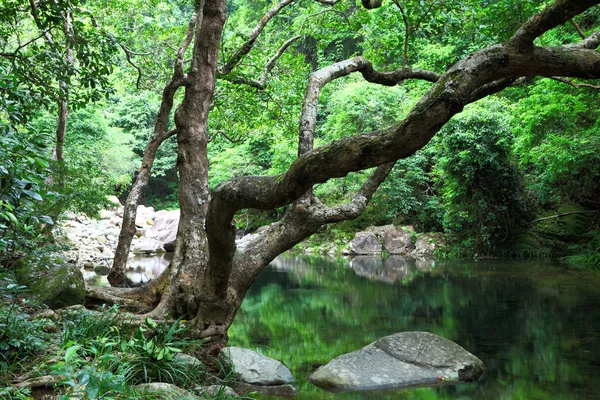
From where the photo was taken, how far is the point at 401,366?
6184mm

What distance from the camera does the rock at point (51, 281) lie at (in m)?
5.85

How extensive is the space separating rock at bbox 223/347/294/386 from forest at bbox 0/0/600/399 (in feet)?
0.66

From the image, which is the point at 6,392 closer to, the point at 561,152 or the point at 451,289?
the point at 451,289

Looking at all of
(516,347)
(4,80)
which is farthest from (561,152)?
(4,80)

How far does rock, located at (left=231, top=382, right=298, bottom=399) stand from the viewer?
548cm

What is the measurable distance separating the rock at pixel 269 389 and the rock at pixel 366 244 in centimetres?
1676

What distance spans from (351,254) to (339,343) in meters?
14.7

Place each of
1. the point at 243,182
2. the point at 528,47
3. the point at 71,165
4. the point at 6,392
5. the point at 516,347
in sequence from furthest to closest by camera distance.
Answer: the point at 71,165
the point at 516,347
the point at 243,182
the point at 528,47
the point at 6,392

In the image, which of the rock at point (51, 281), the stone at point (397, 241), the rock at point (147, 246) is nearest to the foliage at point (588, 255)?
the stone at point (397, 241)

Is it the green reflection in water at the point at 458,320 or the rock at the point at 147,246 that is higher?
the rock at the point at 147,246

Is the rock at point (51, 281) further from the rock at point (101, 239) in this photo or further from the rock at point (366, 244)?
the rock at point (366, 244)

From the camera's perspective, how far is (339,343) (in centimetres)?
776

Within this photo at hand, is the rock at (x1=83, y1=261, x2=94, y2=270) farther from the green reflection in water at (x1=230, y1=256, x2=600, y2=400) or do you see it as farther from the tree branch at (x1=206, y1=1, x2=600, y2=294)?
the tree branch at (x1=206, y1=1, x2=600, y2=294)

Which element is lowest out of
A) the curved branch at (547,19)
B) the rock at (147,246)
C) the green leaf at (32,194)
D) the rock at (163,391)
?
the rock at (163,391)
